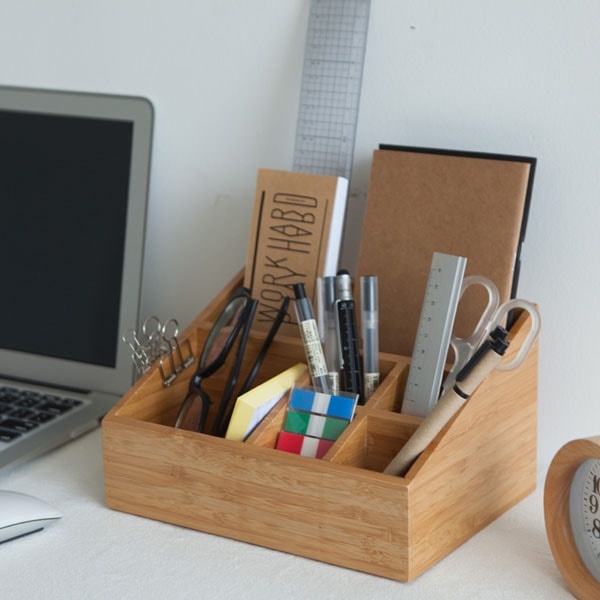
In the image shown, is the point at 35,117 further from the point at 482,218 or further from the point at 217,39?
the point at 482,218

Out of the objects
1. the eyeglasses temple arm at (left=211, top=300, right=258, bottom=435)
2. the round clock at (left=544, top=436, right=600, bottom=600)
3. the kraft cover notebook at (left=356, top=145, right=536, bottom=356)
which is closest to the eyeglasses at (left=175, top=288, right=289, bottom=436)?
the eyeglasses temple arm at (left=211, top=300, right=258, bottom=435)

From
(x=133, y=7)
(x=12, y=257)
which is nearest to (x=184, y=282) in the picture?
(x=12, y=257)

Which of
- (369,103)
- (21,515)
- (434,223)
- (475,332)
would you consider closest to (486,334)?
(475,332)

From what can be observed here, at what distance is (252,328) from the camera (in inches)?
34.1

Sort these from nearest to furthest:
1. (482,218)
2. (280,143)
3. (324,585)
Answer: (324,585), (482,218), (280,143)

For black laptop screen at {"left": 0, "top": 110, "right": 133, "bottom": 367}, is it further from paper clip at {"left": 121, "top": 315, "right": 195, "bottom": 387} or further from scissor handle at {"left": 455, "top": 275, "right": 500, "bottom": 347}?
scissor handle at {"left": 455, "top": 275, "right": 500, "bottom": 347}

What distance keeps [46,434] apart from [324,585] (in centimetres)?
33

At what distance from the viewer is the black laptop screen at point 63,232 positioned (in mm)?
951

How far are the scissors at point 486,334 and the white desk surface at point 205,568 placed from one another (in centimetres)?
14

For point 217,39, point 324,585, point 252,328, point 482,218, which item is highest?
point 217,39

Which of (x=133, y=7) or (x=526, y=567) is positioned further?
(x=133, y=7)

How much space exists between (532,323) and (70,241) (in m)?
0.50

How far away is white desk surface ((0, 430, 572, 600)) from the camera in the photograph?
2.04 ft

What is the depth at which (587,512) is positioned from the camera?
643mm
